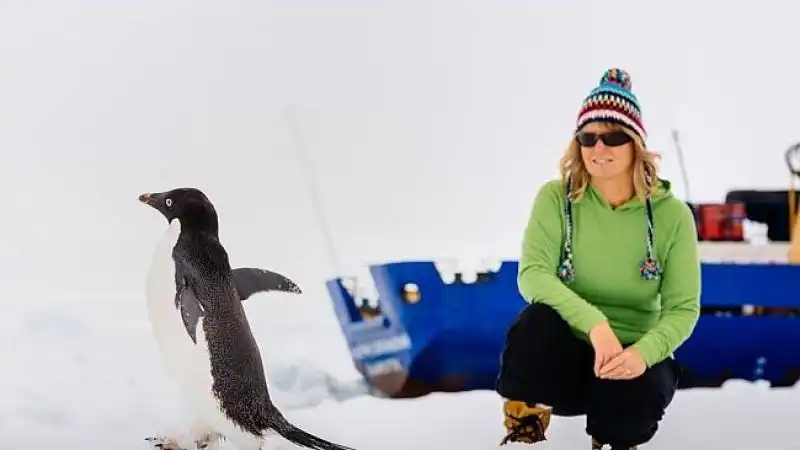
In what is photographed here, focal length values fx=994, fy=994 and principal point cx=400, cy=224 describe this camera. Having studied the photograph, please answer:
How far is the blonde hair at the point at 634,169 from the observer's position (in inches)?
53.7

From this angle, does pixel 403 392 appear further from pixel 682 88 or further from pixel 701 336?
pixel 682 88

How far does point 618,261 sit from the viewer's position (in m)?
1.39

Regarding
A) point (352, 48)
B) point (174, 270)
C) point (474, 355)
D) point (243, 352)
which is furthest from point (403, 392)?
point (352, 48)

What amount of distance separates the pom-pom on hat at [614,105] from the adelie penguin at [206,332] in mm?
552

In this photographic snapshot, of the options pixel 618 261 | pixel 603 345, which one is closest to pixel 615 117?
pixel 618 261

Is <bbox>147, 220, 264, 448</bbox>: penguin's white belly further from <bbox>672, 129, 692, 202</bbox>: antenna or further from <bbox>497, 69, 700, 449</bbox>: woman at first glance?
<bbox>672, 129, 692, 202</bbox>: antenna

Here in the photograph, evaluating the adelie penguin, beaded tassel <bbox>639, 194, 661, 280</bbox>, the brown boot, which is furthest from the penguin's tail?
beaded tassel <bbox>639, 194, 661, 280</bbox>

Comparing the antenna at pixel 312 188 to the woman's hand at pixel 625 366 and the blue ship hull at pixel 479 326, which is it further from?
the woman's hand at pixel 625 366

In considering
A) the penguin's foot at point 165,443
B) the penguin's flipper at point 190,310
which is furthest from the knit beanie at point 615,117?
the penguin's foot at point 165,443

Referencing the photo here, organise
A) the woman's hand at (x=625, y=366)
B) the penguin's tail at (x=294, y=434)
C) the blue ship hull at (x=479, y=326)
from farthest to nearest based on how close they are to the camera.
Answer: the blue ship hull at (x=479, y=326) → the penguin's tail at (x=294, y=434) → the woman's hand at (x=625, y=366)

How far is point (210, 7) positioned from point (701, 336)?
3.11 ft

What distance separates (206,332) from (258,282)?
0.14 meters

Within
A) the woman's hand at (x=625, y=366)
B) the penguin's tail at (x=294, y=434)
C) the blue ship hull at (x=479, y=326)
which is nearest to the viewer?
the woman's hand at (x=625, y=366)

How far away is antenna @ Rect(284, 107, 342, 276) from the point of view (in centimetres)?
161
